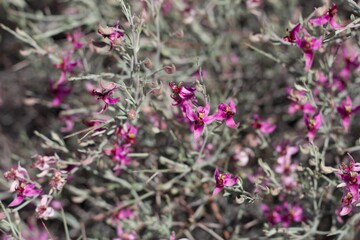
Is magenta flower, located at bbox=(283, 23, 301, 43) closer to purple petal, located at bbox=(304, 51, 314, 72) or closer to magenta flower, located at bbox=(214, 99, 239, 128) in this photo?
purple petal, located at bbox=(304, 51, 314, 72)

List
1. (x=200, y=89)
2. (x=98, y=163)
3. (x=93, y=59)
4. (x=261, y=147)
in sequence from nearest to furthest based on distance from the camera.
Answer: (x=200, y=89)
(x=98, y=163)
(x=261, y=147)
(x=93, y=59)

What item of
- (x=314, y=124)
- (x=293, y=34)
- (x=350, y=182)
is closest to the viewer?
(x=350, y=182)

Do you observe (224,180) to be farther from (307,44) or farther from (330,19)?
(330,19)

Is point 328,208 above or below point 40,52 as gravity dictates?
below

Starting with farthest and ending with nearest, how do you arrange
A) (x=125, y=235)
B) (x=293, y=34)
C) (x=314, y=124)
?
(x=125, y=235) → (x=314, y=124) → (x=293, y=34)

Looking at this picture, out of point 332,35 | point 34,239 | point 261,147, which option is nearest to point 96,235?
point 34,239

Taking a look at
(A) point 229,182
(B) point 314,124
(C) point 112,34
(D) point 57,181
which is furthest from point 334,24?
(D) point 57,181

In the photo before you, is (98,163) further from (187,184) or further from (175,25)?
(175,25)
